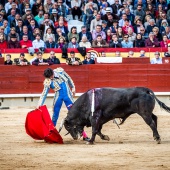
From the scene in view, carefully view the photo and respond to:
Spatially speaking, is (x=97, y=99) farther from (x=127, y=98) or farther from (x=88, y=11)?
(x=88, y=11)

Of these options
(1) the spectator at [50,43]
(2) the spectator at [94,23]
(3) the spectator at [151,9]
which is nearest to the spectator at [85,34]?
(2) the spectator at [94,23]

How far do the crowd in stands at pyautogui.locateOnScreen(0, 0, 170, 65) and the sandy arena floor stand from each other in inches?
181

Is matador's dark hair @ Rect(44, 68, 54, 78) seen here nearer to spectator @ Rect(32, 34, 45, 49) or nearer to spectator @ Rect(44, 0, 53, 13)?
spectator @ Rect(32, 34, 45, 49)

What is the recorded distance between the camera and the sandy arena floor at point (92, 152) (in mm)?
9000

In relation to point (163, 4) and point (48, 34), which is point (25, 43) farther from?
point (163, 4)

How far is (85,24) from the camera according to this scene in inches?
731

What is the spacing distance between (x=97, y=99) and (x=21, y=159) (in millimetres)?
1857

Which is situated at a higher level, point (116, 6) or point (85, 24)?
point (116, 6)

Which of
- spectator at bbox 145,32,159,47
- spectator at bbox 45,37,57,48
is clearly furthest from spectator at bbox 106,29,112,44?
spectator at bbox 45,37,57,48

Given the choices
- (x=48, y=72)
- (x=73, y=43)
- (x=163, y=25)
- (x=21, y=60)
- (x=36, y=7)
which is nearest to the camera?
(x=48, y=72)

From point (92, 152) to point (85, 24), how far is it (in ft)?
28.7

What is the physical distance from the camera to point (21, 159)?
9586mm

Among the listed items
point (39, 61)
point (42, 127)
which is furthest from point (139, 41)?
point (42, 127)

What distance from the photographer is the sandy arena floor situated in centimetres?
900
